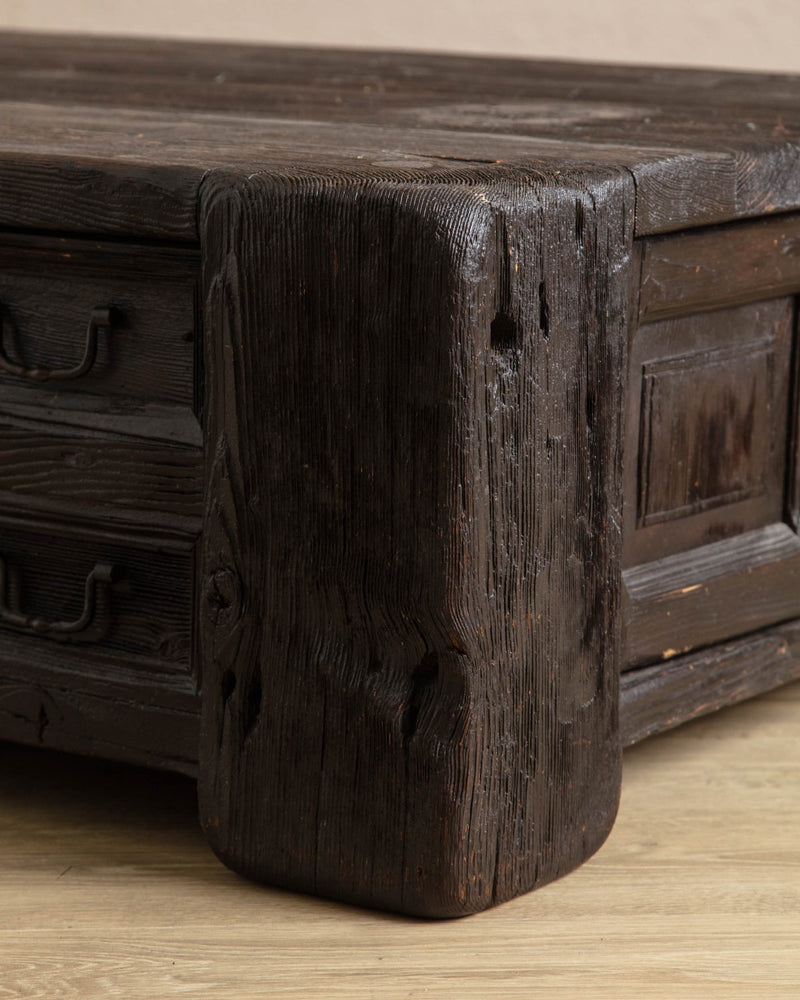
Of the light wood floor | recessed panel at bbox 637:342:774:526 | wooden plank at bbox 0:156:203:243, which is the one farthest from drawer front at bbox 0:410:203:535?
recessed panel at bbox 637:342:774:526

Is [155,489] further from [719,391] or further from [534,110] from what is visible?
[534,110]

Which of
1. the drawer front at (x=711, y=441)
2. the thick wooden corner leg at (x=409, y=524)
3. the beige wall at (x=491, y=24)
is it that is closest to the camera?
the thick wooden corner leg at (x=409, y=524)

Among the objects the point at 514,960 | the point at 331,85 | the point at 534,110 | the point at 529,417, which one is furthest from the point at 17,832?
the point at 331,85

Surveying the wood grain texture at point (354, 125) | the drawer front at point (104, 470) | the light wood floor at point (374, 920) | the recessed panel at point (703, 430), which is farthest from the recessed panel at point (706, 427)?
the drawer front at point (104, 470)

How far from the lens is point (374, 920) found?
1.09 metres

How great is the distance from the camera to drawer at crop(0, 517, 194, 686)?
1.19 meters

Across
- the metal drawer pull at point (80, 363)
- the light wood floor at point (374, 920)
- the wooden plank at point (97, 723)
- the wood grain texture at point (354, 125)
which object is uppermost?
the wood grain texture at point (354, 125)

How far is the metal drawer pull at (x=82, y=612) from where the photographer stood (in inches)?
47.1

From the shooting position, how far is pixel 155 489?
3.81 feet

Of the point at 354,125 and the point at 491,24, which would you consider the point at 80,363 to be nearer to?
the point at 354,125

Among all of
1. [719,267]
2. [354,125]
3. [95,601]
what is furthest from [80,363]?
[719,267]

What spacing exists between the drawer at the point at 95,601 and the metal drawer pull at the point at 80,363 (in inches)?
4.7

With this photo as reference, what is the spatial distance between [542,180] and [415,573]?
0.90ft

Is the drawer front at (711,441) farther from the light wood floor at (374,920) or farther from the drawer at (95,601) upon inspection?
the drawer at (95,601)
